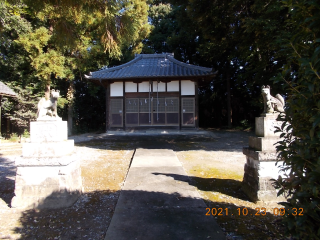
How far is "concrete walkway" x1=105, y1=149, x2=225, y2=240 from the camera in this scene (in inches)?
85.3

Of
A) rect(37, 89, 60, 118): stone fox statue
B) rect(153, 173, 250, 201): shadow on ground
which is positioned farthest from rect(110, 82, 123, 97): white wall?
rect(37, 89, 60, 118): stone fox statue

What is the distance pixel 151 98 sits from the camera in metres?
12.9

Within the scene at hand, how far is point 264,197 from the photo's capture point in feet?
9.91

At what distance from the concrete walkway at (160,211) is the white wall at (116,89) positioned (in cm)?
945

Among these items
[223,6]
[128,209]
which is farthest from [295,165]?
[223,6]

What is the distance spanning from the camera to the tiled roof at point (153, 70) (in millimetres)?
12142

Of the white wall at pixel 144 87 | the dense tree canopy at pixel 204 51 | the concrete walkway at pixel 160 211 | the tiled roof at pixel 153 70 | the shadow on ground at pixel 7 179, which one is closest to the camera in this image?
the dense tree canopy at pixel 204 51

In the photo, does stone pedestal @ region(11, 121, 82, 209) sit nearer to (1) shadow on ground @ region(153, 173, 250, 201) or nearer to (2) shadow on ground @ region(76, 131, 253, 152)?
(1) shadow on ground @ region(153, 173, 250, 201)

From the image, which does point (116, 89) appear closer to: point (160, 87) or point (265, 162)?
point (160, 87)

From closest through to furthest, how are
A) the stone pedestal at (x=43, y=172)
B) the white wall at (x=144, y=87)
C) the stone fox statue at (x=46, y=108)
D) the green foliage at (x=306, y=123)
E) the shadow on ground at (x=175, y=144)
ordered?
the green foliage at (x=306, y=123) → the stone pedestal at (x=43, y=172) → the stone fox statue at (x=46, y=108) → the shadow on ground at (x=175, y=144) → the white wall at (x=144, y=87)

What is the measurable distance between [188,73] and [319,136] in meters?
11.6

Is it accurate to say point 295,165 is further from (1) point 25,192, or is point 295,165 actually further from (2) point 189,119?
(2) point 189,119

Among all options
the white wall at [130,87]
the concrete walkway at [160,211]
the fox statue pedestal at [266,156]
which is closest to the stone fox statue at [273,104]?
the fox statue pedestal at [266,156]

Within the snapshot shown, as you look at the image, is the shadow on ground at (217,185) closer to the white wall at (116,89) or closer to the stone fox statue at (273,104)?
the stone fox statue at (273,104)
